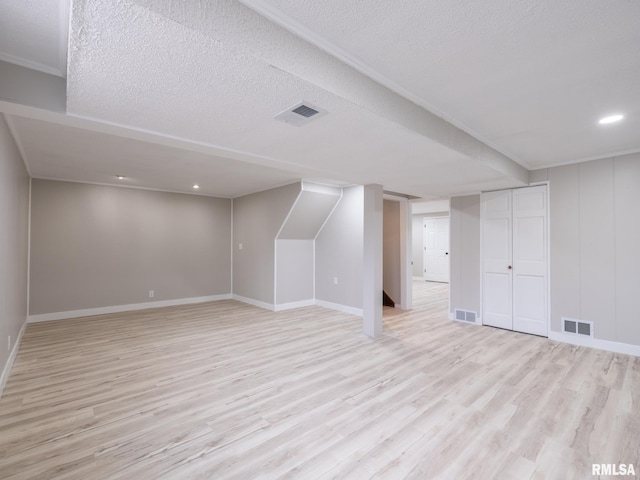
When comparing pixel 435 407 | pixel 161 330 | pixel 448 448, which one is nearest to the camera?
pixel 448 448

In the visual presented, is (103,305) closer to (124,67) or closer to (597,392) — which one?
(124,67)

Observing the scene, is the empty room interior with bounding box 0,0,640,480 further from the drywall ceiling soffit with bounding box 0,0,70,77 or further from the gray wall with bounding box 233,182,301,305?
the gray wall with bounding box 233,182,301,305

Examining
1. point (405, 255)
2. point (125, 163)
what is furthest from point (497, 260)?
point (125, 163)

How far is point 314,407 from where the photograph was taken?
2.43 metres

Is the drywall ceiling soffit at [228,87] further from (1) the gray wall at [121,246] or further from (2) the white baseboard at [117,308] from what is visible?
(2) the white baseboard at [117,308]

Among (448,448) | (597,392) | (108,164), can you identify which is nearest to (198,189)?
(108,164)

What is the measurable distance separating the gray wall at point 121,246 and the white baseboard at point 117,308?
0.24ft

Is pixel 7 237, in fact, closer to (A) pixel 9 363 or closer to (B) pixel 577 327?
(A) pixel 9 363

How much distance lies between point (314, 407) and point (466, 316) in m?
3.64

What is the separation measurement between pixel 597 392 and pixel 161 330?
209 inches

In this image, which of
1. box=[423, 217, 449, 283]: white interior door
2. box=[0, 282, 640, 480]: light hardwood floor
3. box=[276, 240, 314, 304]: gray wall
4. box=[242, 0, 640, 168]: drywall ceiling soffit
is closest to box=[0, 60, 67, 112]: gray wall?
box=[242, 0, 640, 168]: drywall ceiling soffit

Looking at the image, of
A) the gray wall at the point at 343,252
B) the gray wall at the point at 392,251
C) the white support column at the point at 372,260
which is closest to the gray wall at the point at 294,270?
the gray wall at the point at 343,252

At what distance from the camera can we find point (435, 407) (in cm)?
→ 242

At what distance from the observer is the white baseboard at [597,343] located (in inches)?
139
